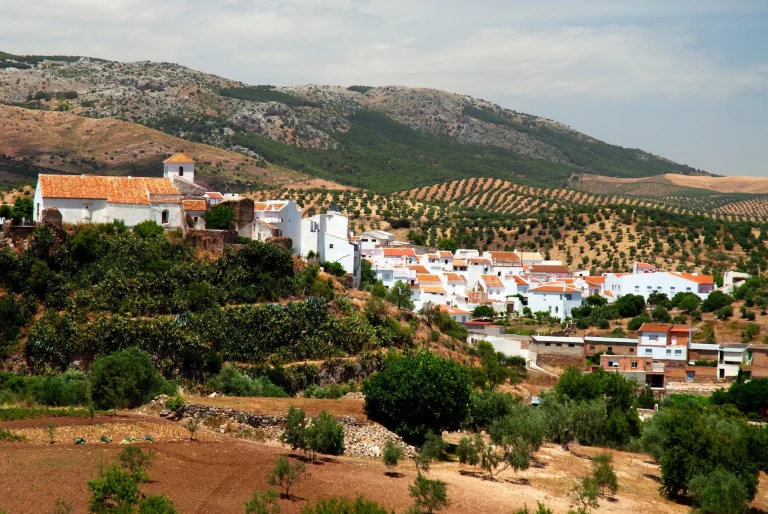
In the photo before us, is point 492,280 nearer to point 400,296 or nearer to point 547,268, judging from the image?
point 547,268

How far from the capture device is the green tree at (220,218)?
145 feet

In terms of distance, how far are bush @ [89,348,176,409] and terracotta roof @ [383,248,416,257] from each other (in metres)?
36.7

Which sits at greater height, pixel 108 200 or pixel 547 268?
pixel 108 200

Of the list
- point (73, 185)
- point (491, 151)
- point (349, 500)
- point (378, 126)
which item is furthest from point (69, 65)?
point (349, 500)

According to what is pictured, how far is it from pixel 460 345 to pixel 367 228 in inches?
1448

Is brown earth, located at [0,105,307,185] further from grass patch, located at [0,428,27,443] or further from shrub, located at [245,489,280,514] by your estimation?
shrub, located at [245,489,280,514]

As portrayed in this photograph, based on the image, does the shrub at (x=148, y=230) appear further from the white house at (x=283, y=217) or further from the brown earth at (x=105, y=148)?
the brown earth at (x=105, y=148)

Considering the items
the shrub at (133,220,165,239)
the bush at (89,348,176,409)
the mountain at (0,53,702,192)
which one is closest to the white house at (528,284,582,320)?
the shrub at (133,220,165,239)

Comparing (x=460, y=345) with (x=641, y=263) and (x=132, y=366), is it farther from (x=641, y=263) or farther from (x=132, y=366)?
(x=641, y=263)

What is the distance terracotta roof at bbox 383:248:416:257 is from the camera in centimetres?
6588

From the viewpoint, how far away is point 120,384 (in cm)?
2789

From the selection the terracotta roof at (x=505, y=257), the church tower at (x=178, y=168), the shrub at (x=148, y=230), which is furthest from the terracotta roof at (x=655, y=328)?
the shrub at (x=148, y=230)

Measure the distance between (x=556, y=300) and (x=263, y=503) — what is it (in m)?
48.3

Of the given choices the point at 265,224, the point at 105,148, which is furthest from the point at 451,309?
the point at 105,148
